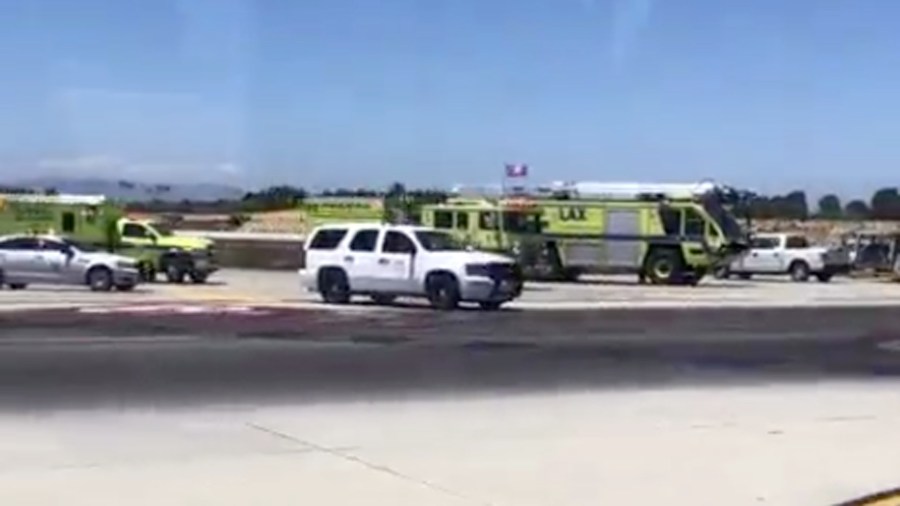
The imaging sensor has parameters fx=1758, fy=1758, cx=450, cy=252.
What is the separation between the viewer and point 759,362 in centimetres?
2155

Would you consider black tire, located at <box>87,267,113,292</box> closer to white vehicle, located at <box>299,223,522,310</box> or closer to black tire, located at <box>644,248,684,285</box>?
white vehicle, located at <box>299,223,522,310</box>

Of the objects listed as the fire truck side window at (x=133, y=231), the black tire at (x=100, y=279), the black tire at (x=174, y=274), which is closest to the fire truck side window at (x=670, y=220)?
the black tire at (x=174, y=274)

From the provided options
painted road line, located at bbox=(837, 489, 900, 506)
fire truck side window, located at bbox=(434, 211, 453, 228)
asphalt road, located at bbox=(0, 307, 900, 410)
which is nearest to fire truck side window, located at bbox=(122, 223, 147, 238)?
fire truck side window, located at bbox=(434, 211, 453, 228)

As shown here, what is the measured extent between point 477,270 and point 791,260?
27.6 meters

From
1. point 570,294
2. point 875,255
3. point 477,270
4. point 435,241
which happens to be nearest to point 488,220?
point 570,294

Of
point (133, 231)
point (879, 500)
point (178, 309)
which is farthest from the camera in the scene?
point (133, 231)

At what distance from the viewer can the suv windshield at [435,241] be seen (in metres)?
35.4

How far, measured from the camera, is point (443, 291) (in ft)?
114

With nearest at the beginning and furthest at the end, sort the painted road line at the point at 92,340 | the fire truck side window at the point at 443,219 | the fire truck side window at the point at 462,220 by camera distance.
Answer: the painted road line at the point at 92,340, the fire truck side window at the point at 462,220, the fire truck side window at the point at 443,219

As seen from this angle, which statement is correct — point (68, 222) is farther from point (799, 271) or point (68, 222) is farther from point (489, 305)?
point (799, 271)

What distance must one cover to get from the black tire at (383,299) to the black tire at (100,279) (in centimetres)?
806

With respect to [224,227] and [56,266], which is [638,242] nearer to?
[56,266]

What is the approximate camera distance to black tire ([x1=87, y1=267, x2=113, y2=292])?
41250mm

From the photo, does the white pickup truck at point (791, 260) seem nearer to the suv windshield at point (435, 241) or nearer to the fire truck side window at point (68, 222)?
→ the fire truck side window at point (68, 222)
